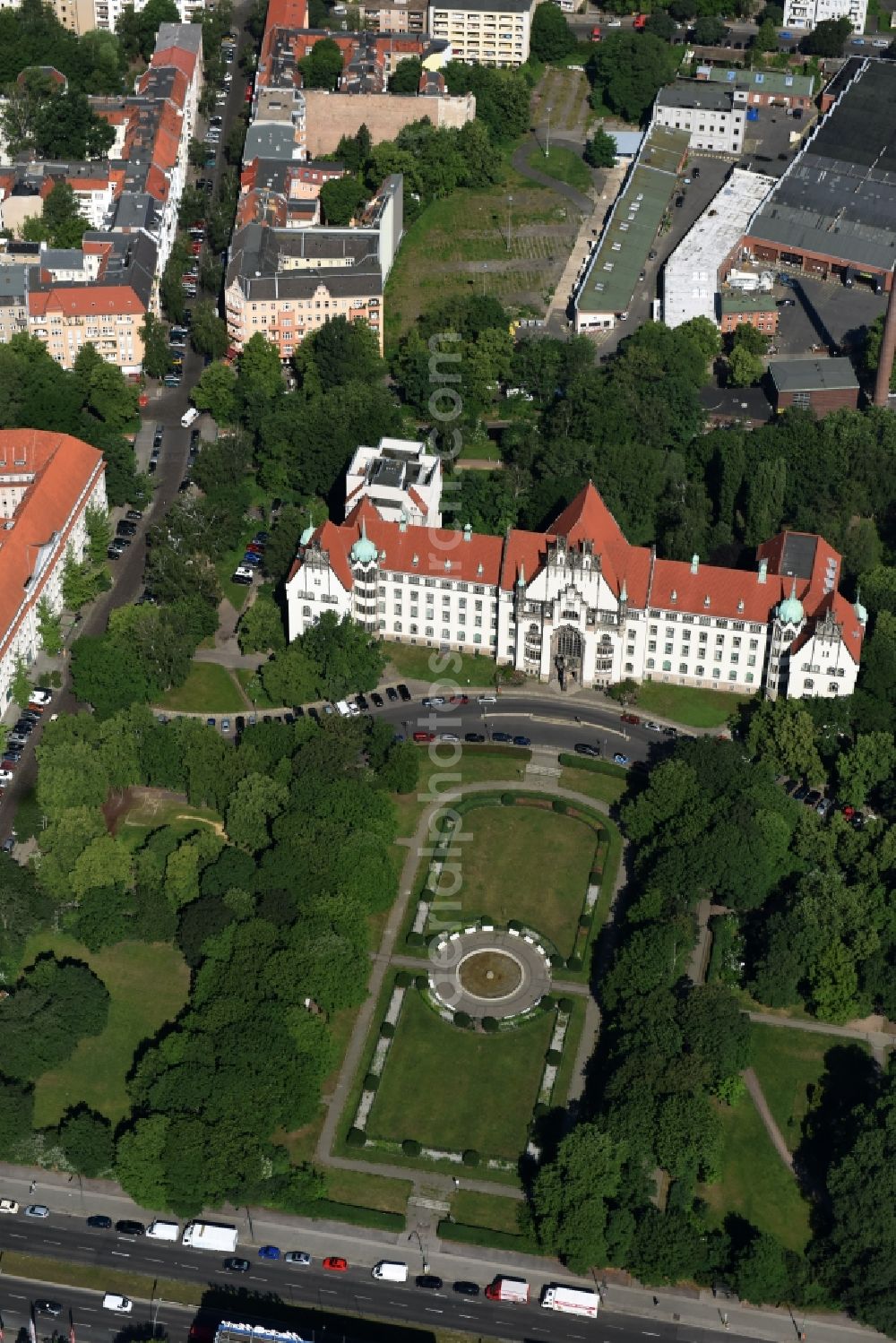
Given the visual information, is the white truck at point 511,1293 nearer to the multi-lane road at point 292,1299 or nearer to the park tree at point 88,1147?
the multi-lane road at point 292,1299

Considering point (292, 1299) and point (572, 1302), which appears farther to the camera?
point (292, 1299)

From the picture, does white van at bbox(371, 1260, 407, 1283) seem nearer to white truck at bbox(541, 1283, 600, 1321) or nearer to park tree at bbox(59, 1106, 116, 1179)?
white truck at bbox(541, 1283, 600, 1321)

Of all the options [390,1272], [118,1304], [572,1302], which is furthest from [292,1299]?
[572,1302]

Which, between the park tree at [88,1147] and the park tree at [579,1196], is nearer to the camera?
the park tree at [579,1196]

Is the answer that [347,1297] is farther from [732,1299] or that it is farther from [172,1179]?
[732,1299]

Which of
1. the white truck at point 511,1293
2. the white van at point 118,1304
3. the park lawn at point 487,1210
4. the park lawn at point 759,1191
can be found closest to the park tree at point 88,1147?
the white van at point 118,1304

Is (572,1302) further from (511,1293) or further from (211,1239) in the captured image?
(211,1239)

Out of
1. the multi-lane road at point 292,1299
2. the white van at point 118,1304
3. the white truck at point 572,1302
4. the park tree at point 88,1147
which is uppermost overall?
the park tree at point 88,1147
